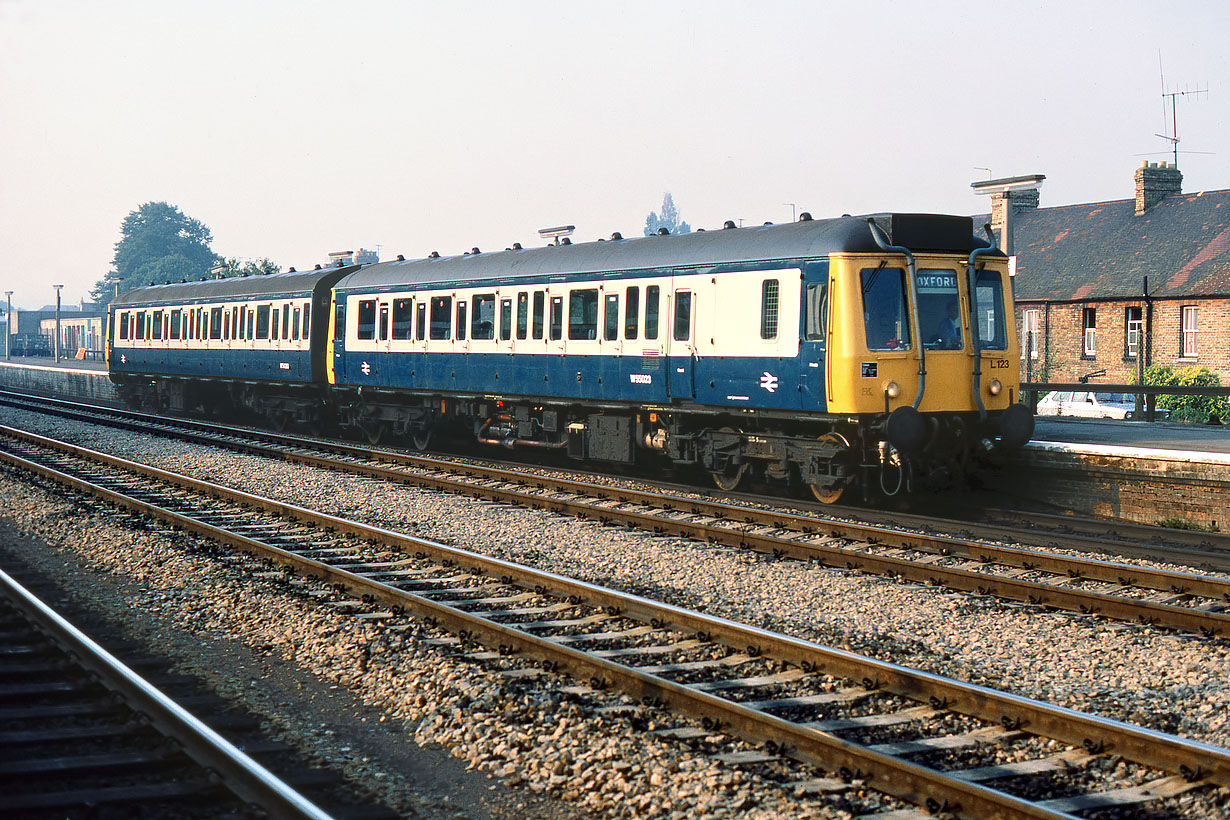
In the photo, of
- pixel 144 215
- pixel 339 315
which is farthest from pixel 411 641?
pixel 144 215

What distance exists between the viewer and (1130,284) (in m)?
39.2

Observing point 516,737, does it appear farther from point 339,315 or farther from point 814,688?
point 339,315

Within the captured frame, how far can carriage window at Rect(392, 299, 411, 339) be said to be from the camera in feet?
75.5

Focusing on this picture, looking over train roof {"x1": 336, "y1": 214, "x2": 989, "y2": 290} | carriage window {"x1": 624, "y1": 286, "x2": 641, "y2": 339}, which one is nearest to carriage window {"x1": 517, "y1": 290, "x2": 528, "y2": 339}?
train roof {"x1": 336, "y1": 214, "x2": 989, "y2": 290}

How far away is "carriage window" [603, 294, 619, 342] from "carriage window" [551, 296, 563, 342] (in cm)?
114

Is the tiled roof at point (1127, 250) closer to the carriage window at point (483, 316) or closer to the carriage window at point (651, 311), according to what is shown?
the carriage window at point (483, 316)

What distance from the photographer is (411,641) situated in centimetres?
848

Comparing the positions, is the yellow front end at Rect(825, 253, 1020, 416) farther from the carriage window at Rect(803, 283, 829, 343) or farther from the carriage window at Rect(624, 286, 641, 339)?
the carriage window at Rect(624, 286, 641, 339)

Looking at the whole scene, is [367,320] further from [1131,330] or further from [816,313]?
[1131,330]

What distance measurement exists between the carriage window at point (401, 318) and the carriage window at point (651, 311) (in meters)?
7.01

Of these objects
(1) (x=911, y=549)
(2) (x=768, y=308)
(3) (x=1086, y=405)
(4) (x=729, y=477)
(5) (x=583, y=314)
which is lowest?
(1) (x=911, y=549)

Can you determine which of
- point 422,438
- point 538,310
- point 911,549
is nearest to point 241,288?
point 422,438

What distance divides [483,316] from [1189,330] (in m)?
25.2

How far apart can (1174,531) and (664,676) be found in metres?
7.89
